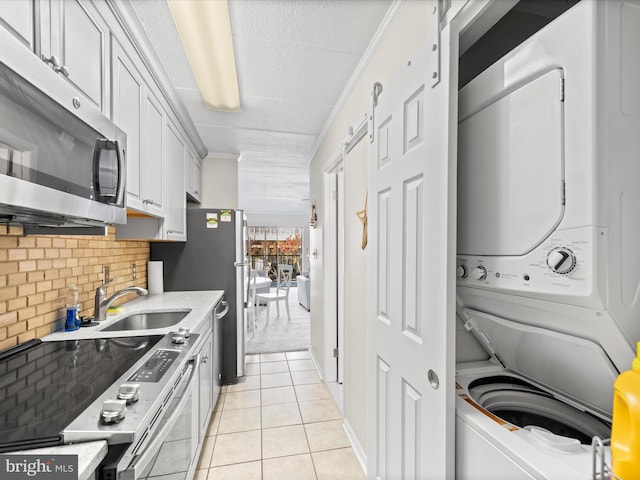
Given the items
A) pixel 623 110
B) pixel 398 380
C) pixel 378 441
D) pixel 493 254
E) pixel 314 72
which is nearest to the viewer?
pixel 623 110

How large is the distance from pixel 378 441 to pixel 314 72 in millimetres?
2105

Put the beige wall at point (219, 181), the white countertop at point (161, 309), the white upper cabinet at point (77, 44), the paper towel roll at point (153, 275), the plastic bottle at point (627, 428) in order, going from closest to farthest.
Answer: the plastic bottle at point (627, 428) → the white upper cabinet at point (77, 44) → the white countertop at point (161, 309) → the paper towel roll at point (153, 275) → the beige wall at point (219, 181)

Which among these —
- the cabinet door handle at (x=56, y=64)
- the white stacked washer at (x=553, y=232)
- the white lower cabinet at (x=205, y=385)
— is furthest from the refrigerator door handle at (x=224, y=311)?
the white stacked washer at (x=553, y=232)

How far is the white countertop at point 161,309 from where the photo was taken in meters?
1.59

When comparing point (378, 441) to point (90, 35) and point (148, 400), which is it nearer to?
point (148, 400)

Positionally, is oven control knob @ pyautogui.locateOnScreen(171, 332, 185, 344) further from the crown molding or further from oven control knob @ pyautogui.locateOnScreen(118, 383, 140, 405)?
the crown molding

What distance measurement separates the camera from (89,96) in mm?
1301

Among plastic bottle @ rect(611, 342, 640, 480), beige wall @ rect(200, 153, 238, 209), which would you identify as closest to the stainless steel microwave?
plastic bottle @ rect(611, 342, 640, 480)

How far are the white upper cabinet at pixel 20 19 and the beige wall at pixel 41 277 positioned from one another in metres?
0.76

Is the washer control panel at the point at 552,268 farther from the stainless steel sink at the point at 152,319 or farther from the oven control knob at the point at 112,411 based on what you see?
the stainless steel sink at the point at 152,319

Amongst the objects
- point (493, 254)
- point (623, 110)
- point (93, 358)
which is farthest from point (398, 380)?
point (93, 358)

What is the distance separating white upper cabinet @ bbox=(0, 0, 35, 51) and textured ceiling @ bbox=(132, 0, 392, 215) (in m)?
0.62

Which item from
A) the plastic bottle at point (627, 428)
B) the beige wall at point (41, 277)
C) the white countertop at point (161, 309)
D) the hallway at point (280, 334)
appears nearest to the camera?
the plastic bottle at point (627, 428)

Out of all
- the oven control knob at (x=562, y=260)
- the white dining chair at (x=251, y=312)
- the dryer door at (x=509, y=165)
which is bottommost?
the white dining chair at (x=251, y=312)
